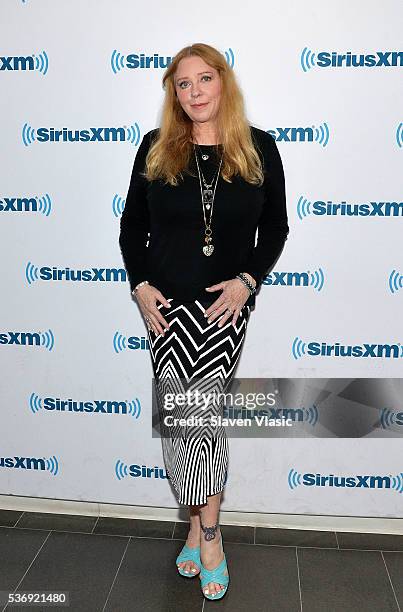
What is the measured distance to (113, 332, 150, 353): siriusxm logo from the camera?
289 cm

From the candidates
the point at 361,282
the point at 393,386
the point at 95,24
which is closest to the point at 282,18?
the point at 95,24

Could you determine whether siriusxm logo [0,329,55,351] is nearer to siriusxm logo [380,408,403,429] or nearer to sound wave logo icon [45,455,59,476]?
sound wave logo icon [45,455,59,476]

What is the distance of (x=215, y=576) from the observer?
8.43ft

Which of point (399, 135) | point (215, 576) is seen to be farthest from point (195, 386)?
point (399, 135)

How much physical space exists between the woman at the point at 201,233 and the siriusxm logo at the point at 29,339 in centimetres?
61

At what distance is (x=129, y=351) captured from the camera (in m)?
2.91

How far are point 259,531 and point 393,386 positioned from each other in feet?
2.70

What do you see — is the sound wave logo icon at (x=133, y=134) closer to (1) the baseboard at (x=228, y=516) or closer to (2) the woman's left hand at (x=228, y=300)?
(2) the woman's left hand at (x=228, y=300)

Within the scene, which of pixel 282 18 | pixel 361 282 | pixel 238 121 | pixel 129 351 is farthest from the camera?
pixel 129 351

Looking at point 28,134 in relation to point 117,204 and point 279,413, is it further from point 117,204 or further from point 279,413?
point 279,413

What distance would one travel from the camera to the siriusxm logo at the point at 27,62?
267 centimetres

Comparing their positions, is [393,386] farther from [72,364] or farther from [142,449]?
[72,364]

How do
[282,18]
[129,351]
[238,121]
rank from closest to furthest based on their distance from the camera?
1. [238,121]
2. [282,18]
3. [129,351]

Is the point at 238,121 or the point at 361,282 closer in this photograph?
the point at 238,121
